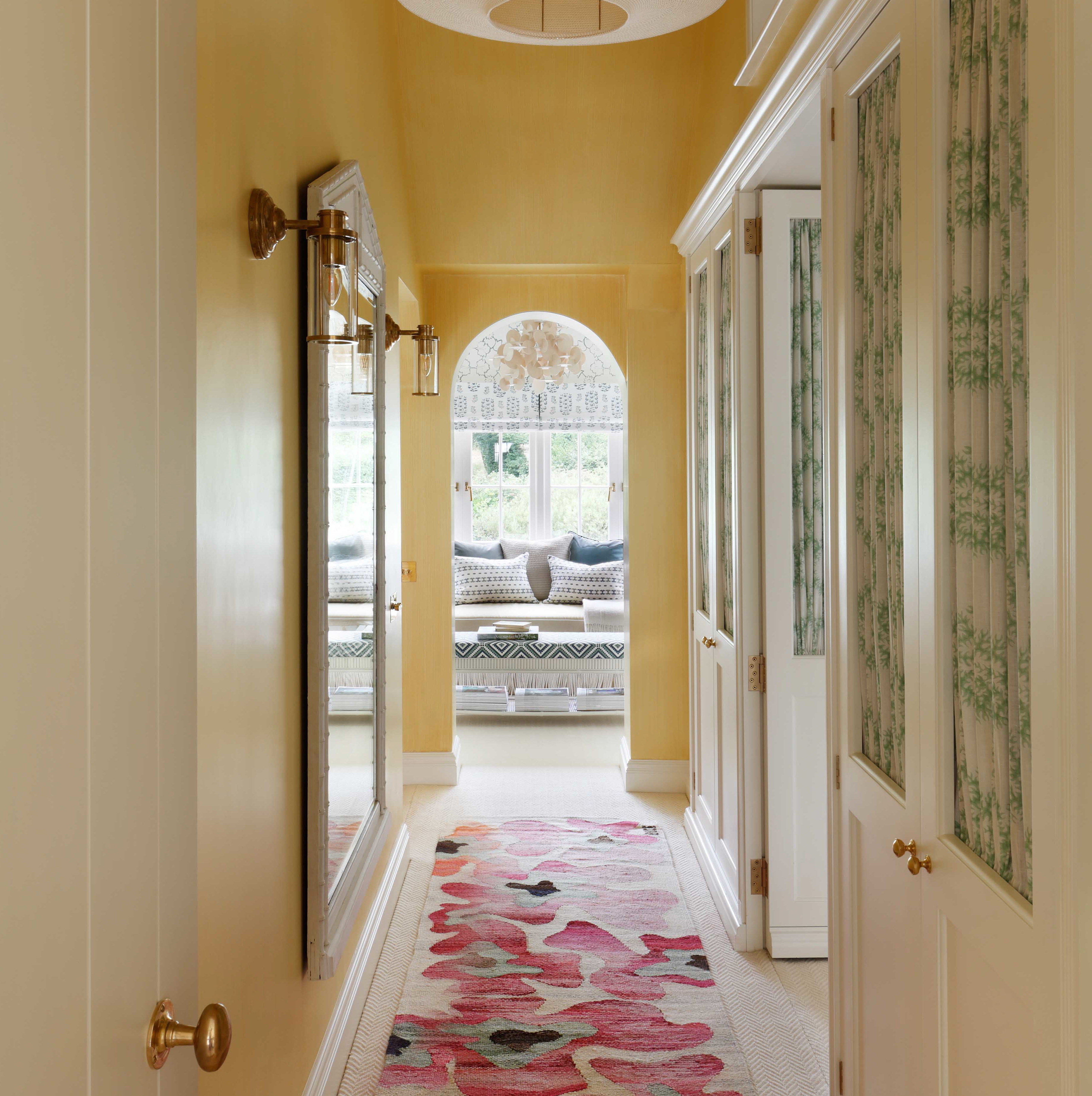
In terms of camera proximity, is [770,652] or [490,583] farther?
[490,583]

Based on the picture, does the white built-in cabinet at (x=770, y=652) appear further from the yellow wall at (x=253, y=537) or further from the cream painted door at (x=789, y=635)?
the yellow wall at (x=253, y=537)

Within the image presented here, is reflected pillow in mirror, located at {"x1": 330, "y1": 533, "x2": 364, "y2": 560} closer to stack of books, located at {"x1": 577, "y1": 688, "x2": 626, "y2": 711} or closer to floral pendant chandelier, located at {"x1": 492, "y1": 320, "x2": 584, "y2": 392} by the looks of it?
stack of books, located at {"x1": 577, "y1": 688, "x2": 626, "y2": 711}

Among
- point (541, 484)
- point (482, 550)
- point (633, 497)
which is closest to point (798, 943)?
point (633, 497)

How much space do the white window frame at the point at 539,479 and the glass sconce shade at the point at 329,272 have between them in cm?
625

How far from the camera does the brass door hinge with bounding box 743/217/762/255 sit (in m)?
2.83

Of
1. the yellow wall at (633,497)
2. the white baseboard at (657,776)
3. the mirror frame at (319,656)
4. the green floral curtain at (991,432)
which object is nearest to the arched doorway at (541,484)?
the yellow wall at (633,497)

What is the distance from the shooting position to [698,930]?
3.06 metres

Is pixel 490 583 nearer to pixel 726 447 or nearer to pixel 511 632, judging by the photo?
pixel 511 632

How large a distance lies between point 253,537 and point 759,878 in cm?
202

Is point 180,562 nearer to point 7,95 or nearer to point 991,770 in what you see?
point 7,95

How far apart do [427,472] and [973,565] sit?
11.4 feet

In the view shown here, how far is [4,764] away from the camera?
0.52m

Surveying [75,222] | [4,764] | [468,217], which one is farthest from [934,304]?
[468,217]

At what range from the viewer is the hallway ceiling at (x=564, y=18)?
7.73ft
